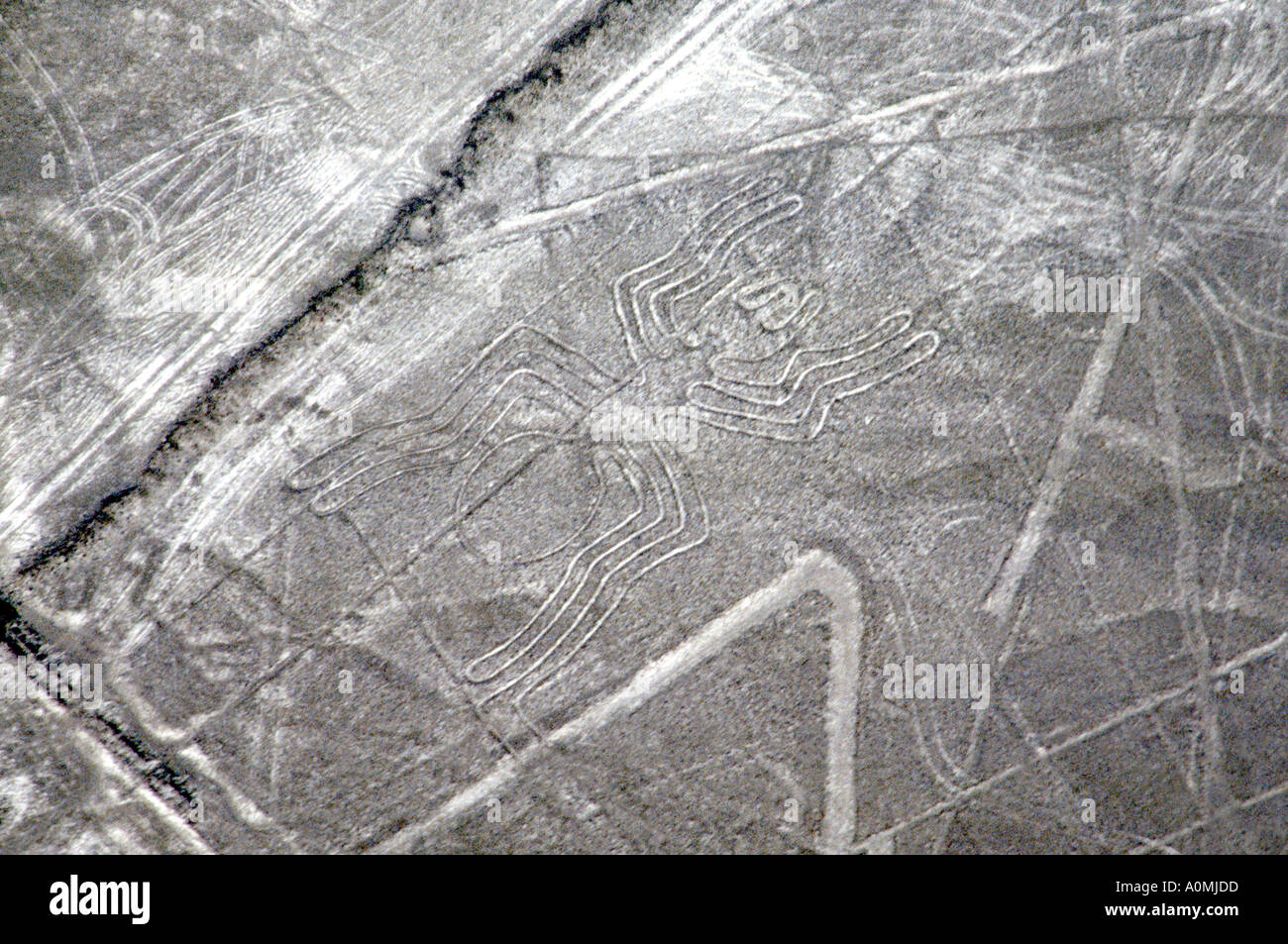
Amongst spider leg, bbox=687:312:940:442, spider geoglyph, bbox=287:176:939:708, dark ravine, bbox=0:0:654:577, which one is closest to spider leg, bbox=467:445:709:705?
spider geoglyph, bbox=287:176:939:708

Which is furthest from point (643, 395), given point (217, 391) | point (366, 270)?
point (217, 391)

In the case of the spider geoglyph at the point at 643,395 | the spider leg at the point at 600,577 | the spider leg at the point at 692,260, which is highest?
the spider leg at the point at 692,260

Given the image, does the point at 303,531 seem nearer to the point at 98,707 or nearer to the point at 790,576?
the point at 98,707

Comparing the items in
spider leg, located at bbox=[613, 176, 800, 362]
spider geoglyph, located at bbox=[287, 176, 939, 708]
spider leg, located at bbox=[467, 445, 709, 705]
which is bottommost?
spider leg, located at bbox=[467, 445, 709, 705]

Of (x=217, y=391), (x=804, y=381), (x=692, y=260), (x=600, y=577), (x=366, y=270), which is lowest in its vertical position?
(x=600, y=577)

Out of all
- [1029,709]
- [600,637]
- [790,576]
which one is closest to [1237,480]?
[1029,709]

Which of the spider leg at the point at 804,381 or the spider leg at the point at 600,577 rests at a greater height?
the spider leg at the point at 804,381

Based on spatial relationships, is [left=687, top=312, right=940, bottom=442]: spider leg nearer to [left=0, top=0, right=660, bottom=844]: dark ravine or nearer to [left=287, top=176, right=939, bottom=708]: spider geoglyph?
[left=287, top=176, right=939, bottom=708]: spider geoglyph

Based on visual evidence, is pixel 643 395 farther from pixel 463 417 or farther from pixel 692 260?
pixel 463 417

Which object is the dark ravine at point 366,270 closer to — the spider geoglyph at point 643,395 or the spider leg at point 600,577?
the spider geoglyph at point 643,395

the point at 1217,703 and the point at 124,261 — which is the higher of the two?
the point at 124,261

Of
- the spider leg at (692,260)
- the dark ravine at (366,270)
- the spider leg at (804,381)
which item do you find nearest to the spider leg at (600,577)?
the spider leg at (804,381)
